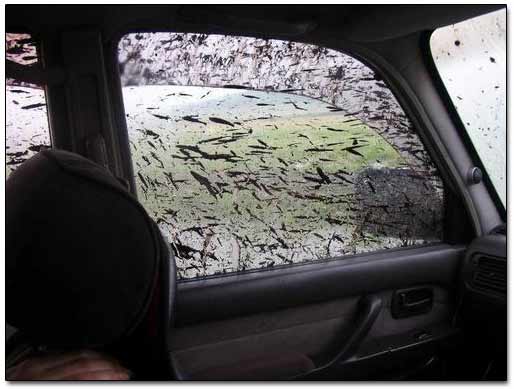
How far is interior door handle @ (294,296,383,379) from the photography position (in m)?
1.96

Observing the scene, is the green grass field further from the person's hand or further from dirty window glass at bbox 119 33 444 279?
the person's hand

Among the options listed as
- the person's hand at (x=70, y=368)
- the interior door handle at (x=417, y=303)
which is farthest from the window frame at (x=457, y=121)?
the person's hand at (x=70, y=368)

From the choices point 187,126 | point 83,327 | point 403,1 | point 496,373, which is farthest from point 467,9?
point 83,327

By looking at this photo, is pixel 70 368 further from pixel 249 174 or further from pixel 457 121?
pixel 457 121

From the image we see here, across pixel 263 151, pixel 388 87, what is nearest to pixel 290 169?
pixel 263 151

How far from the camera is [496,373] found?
6.57ft

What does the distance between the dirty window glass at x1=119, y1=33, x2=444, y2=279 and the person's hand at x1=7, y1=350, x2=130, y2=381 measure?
0.72 m

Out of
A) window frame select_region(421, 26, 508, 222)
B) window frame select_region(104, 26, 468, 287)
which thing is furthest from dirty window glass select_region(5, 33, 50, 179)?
window frame select_region(421, 26, 508, 222)

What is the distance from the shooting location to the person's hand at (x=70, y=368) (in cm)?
113

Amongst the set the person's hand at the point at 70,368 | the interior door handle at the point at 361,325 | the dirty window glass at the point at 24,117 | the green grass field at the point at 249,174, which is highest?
the dirty window glass at the point at 24,117

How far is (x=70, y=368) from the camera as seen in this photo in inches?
44.8

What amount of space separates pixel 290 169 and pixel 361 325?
652 mm

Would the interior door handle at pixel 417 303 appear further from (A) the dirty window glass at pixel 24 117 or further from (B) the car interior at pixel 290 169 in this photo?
(A) the dirty window glass at pixel 24 117

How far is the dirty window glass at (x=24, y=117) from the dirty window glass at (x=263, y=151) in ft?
0.88
